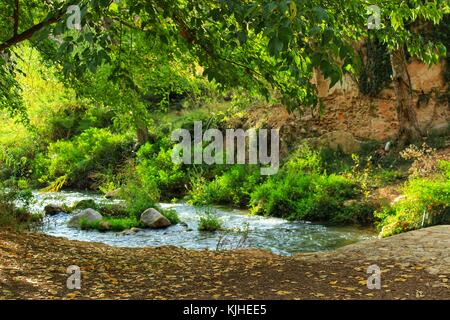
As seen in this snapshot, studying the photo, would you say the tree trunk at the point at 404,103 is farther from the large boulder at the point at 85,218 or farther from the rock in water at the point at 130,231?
the large boulder at the point at 85,218

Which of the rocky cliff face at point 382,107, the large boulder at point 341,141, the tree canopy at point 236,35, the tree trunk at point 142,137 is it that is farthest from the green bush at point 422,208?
the tree trunk at point 142,137

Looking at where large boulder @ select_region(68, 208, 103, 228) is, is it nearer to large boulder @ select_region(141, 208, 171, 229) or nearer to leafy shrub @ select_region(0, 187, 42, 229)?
leafy shrub @ select_region(0, 187, 42, 229)

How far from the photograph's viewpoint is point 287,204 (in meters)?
14.2

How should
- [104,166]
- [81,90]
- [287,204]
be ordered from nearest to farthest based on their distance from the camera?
1. [81,90]
2. [287,204]
3. [104,166]

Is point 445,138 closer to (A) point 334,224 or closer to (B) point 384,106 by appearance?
(B) point 384,106

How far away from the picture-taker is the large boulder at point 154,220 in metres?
12.8

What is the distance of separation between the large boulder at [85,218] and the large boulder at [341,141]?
843 cm

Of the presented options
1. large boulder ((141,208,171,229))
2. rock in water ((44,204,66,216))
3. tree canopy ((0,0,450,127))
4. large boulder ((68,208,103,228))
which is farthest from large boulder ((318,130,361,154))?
tree canopy ((0,0,450,127))

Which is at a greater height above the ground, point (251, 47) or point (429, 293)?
point (251, 47)

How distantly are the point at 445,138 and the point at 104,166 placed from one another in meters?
13.3

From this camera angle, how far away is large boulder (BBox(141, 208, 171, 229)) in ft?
42.1

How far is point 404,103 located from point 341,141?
8.80 feet

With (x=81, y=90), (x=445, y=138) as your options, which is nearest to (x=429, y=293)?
(x=81, y=90)

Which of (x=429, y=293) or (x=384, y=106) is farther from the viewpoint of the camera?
(x=384, y=106)
